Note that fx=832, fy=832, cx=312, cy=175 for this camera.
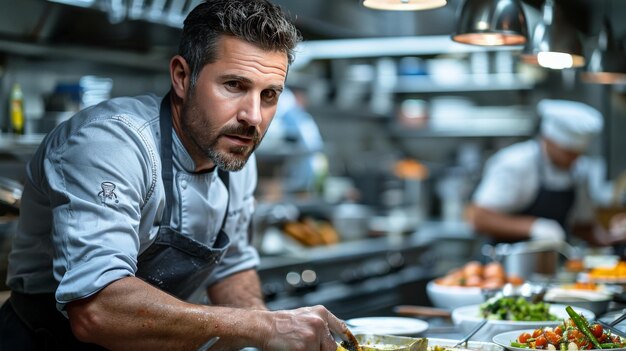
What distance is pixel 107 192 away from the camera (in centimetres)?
194

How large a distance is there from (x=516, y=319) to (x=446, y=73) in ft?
21.4

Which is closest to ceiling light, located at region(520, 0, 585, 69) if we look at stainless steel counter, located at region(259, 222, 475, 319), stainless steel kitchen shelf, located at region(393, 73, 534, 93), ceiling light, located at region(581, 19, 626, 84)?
ceiling light, located at region(581, 19, 626, 84)

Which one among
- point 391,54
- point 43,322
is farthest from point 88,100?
point 43,322

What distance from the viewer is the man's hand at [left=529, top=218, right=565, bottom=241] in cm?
525

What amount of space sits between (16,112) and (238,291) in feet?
6.28

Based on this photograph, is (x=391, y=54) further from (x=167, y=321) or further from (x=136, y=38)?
(x=167, y=321)

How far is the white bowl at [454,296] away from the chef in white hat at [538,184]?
242cm

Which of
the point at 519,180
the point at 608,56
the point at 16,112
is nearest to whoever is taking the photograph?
the point at 608,56

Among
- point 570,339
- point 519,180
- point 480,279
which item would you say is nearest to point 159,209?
point 570,339

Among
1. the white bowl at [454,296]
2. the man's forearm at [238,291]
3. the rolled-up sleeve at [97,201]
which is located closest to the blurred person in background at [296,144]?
the white bowl at [454,296]

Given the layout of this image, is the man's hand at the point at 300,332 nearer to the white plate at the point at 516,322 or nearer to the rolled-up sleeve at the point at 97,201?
the rolled-up sleeve at the point at 97,201

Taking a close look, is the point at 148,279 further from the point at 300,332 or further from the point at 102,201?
the point at 300,332

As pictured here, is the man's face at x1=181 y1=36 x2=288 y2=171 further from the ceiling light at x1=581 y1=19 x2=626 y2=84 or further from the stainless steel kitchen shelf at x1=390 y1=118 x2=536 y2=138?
the stainless steel kitchen shelf at x1=390 y1=118 x2=536 y2=138

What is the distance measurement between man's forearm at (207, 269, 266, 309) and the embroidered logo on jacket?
82cm
